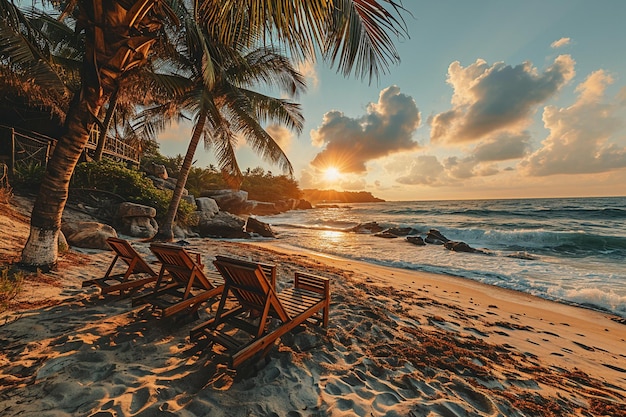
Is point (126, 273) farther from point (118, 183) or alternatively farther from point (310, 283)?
point (118, 183)

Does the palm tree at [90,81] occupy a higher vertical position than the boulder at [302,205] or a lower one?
higher

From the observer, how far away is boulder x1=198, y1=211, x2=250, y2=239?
51.2ft

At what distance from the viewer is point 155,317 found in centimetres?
379

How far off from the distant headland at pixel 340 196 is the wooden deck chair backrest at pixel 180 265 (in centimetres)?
13972

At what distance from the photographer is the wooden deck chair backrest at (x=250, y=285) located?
112 inches

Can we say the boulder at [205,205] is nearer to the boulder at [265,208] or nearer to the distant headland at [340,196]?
the boulder at [265,208]

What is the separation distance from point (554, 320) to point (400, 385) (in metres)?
5.51

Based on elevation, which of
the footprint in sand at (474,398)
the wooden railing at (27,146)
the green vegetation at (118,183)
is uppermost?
the wooden railing at (27,146)

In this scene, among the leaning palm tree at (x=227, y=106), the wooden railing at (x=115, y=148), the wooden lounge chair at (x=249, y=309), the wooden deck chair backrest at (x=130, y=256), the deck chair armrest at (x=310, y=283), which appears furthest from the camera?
the wooden railing at (x=115, y=148)

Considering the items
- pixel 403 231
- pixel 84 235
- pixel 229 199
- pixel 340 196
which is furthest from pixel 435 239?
pixel 340 196

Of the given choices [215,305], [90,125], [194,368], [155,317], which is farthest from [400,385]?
[90,125]

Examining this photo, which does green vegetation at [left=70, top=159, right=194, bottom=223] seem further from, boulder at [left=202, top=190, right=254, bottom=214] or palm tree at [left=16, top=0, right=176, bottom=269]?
boulder at [left=202, top=190, right=254, bottom=214]

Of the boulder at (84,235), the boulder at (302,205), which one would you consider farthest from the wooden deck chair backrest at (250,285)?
the boulder at (302,205)

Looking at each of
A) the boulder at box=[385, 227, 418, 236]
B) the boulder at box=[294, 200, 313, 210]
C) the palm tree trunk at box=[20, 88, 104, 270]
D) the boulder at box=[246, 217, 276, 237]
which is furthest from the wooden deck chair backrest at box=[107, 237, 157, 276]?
the boulder at box=[294, 200, 313, 210]
